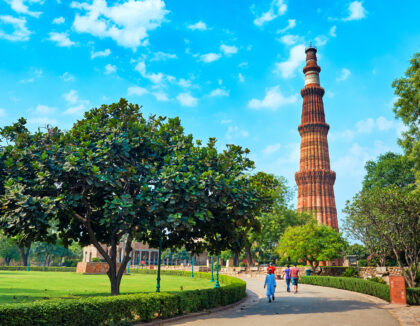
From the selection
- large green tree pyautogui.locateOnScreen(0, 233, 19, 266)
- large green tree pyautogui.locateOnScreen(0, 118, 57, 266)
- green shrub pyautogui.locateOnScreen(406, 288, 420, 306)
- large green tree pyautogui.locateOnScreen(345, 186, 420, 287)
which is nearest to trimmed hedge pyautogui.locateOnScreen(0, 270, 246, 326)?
large green tree pyautogui.locateOnScreen(0, 118, 57, 266)

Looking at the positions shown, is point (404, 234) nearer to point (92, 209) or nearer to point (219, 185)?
point (219, 185)

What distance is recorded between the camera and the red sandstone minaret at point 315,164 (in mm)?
81938

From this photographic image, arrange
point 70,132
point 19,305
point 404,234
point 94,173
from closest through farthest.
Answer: point 19,305, point 94,173, point 70,132, point 404,234

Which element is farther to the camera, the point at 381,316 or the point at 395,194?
the point at 395,194

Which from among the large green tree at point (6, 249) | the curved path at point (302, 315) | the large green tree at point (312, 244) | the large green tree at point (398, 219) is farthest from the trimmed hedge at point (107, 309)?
the large green tree at point (6, 249)

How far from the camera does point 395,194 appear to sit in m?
27.0

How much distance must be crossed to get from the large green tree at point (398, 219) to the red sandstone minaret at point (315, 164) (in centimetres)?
5235

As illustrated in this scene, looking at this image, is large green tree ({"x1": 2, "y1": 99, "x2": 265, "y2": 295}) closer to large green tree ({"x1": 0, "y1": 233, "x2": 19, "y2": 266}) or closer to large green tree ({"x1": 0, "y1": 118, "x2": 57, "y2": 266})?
large green tree ({"x1": 0, "y1": 118, "x2": 57, "y2": 266})

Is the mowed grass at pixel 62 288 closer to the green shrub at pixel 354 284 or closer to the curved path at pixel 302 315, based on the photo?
the curved path at pixel 302 315

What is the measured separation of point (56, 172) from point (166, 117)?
6252 mm

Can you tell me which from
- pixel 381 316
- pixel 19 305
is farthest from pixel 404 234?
pixel 19 305

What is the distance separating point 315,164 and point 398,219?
193 ft

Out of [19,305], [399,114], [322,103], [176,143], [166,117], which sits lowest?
[19,305]

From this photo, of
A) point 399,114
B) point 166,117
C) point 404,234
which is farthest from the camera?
point 404,234
